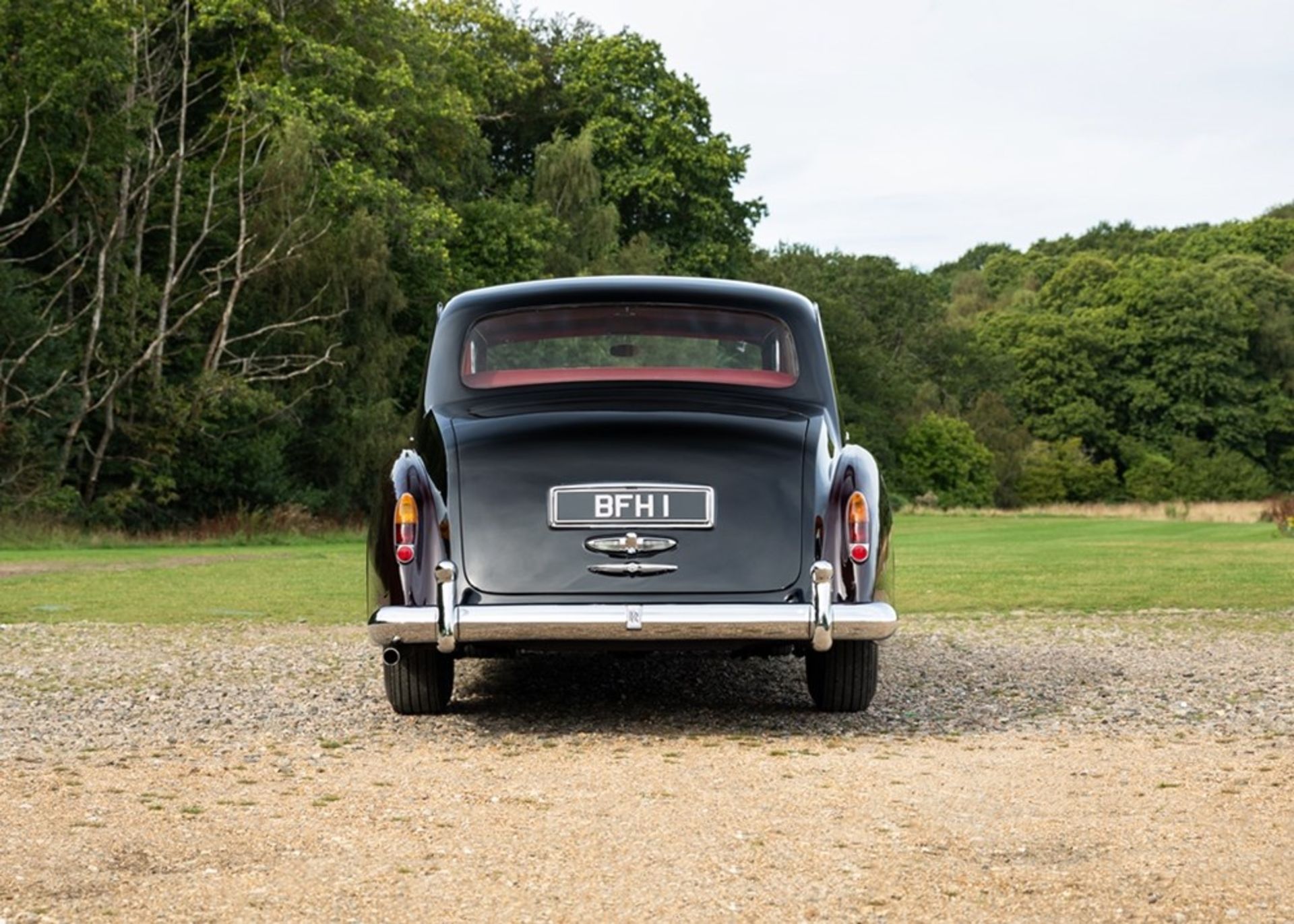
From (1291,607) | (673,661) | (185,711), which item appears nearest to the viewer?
(185,711)

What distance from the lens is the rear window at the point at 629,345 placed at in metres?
8.38

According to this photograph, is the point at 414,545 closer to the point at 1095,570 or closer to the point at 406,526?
the point at 406,526

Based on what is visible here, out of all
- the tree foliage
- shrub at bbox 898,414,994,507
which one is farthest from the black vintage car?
shrub at bbox 898,414,994,507

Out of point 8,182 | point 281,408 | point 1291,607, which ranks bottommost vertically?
point 1291,607

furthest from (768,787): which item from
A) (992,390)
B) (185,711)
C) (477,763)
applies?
(992,390)

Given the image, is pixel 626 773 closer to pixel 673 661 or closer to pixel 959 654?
pixel 673 661

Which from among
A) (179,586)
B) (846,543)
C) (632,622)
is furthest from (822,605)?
(179,586)

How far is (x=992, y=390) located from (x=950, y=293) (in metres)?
31.6

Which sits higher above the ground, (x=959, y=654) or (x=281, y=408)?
(x=281, y=408)

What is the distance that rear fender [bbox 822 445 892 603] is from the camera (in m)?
7.29

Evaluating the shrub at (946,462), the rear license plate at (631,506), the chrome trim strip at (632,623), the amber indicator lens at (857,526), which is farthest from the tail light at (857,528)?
the shrub at (946,462)

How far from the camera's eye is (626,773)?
630cm

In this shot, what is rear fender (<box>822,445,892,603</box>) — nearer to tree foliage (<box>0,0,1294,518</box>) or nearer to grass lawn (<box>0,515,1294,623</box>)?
grass lawn (<box>0,515,1294,623</box>)

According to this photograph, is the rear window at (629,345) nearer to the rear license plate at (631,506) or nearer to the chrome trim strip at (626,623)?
the rear license plate at (631,506)
